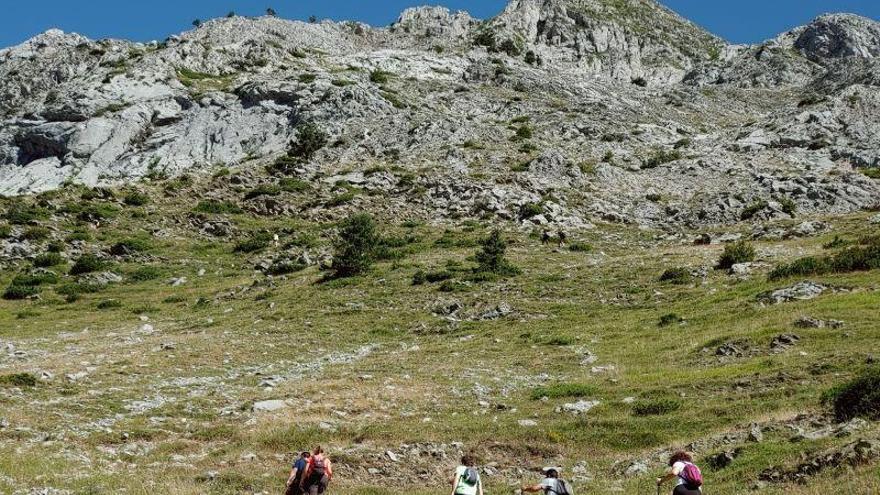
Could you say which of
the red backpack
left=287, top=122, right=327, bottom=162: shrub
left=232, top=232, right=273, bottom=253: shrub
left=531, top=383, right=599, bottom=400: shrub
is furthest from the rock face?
the red backpack

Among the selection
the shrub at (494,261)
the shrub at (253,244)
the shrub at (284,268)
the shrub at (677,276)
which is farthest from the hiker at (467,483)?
the shrub at (253,244)

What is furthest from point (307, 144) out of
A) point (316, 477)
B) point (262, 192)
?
point (316, 477)

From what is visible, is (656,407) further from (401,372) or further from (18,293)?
(18,293)

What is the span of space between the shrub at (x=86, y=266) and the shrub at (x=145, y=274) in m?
2.60

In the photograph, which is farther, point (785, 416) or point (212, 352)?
point (212, 352)

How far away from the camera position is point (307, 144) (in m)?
72.9

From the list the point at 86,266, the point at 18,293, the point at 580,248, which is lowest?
the point at 18,293

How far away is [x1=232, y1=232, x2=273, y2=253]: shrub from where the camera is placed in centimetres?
5234

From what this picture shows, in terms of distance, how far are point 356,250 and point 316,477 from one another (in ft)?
98.9

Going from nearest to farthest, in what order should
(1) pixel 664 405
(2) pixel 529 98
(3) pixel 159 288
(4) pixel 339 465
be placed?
(4) pixel 339 465, (1) pixel 664 405, (3) pixel 159 288, (2) pixel 529 98

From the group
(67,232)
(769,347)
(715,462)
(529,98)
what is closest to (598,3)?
(529,98)

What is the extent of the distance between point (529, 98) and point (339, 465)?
268 ft

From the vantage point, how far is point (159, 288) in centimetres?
4334

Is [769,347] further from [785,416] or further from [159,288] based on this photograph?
[159,288]
